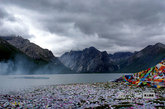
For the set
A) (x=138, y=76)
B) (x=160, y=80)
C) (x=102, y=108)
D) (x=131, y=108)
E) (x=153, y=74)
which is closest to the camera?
(x=131, y=108)

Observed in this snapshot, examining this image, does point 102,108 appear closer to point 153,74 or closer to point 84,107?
point 84,107

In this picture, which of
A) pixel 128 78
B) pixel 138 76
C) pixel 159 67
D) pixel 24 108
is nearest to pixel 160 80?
pixel 159 67

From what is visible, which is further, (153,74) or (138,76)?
(138,76)

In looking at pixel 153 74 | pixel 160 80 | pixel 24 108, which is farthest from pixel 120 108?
pixel 153 74

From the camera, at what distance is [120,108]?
575 inches

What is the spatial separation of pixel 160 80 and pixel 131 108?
21.2 metres

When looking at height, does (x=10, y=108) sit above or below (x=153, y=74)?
below

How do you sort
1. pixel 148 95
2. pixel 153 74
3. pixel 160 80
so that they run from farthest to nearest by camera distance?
pixel 153 74 → pixel 160 80 → pixel 148 95

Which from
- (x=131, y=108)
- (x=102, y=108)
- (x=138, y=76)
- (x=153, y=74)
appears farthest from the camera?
(x=138, y=76)

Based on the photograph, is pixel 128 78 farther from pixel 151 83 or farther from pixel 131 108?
pixel 131 108

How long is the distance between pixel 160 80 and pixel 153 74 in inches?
146

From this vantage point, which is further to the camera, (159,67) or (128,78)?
(128,78)

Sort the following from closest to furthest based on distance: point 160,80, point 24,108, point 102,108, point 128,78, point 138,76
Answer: point 102,108
point 24,108
point 160,80
point 138,76
point 128,78

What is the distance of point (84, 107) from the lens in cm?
1647
